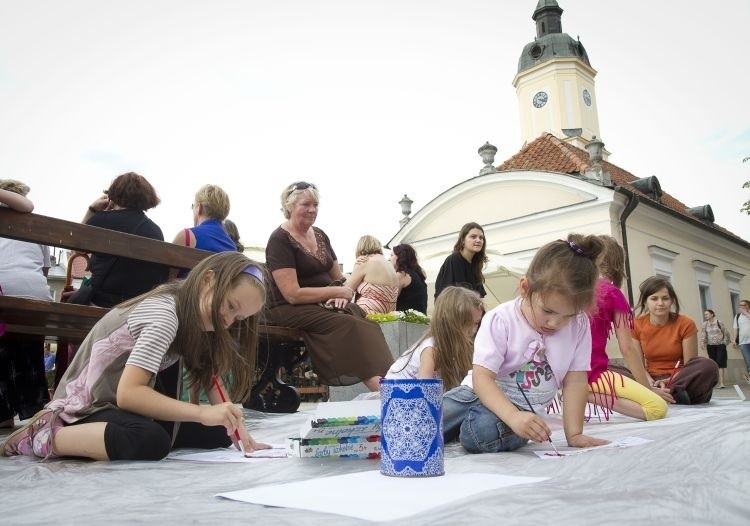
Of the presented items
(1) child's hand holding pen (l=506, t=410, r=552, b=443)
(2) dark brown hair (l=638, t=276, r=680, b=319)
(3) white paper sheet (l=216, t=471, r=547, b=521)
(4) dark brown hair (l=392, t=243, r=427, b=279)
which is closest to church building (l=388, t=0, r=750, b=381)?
(4) dark brown hair (l=392, t=243, r=427, b=279)

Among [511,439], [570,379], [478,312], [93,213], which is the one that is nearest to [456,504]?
[511,439]

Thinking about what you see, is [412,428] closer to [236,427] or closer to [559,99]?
[236,427]

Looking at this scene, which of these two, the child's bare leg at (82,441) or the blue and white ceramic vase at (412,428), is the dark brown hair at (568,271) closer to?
the blue and white ceramic vase at (412,428)

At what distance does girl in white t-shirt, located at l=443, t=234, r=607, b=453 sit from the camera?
7.54 ft

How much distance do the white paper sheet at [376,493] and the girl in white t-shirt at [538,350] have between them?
1.94 ft

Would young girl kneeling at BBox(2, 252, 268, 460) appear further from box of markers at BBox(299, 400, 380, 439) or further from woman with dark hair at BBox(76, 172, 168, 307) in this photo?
woman with dark hair at BBox(76, 172, 168, 307)

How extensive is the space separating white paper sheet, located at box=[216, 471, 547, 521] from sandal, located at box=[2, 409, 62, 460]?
47.9 inches

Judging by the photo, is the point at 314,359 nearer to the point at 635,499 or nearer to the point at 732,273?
the point at 635,499

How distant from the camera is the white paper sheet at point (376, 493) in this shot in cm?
129

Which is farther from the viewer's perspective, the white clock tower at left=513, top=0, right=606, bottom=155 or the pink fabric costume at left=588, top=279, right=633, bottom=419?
the white clock tower at left=513, top=0, right=606, bottom=155

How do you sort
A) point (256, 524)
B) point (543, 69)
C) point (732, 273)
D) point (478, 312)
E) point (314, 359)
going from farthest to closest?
point (543, 69) → point (732, 273) → point (314, 359) → point (478, 312) → point (256, 524)

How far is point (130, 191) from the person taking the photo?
4.18m

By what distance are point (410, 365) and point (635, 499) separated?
2.23m

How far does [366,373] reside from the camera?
4.54 meters
